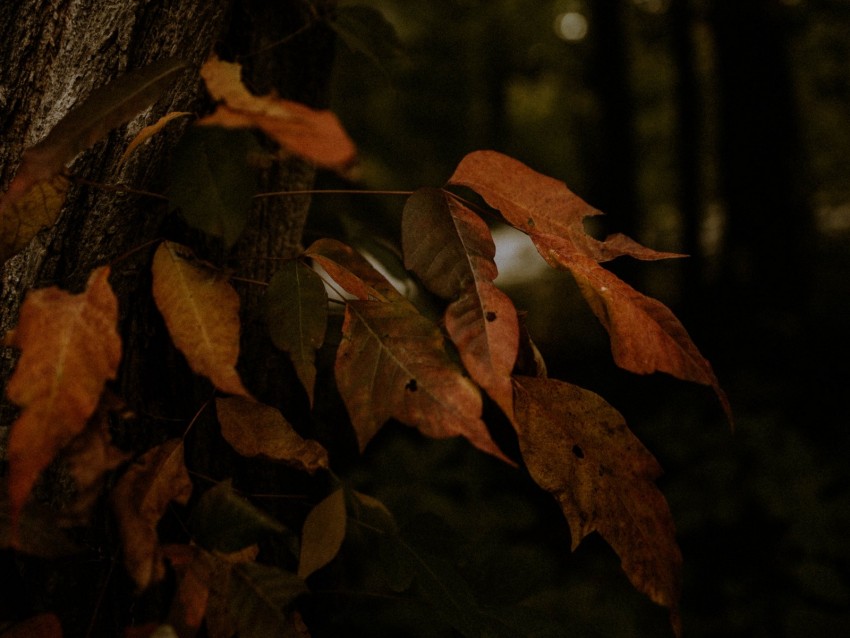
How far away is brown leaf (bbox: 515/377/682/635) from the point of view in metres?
0.45

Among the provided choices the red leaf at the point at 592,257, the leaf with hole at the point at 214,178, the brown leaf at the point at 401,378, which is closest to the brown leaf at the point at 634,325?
the red leaf at the point at 592,257

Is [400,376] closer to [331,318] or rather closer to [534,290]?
[331,318]

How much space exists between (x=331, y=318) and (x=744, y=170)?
419 centimetres

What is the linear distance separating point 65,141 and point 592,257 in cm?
38

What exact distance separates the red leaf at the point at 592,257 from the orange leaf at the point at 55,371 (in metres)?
0.29

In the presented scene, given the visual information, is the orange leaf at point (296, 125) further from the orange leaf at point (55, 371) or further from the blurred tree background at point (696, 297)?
the blurred tree background at point (696, 297)

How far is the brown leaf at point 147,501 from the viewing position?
0.39 meters

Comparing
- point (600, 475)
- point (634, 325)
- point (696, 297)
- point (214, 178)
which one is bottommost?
point (696, 297)

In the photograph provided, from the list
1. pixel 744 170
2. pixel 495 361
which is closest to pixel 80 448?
pixel 495 361

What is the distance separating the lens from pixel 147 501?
435mm

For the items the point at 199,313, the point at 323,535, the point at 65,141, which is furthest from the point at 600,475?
the point at 65,141

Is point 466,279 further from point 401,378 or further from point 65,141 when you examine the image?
point 65,141

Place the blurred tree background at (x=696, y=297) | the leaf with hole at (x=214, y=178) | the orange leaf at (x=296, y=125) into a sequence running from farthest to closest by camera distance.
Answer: the blurred tree background at (x=696, y=297) < the leaf with hole at (x=214, y=178) < the orange leaf at (x=296, y=125)

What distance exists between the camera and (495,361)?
41cm
